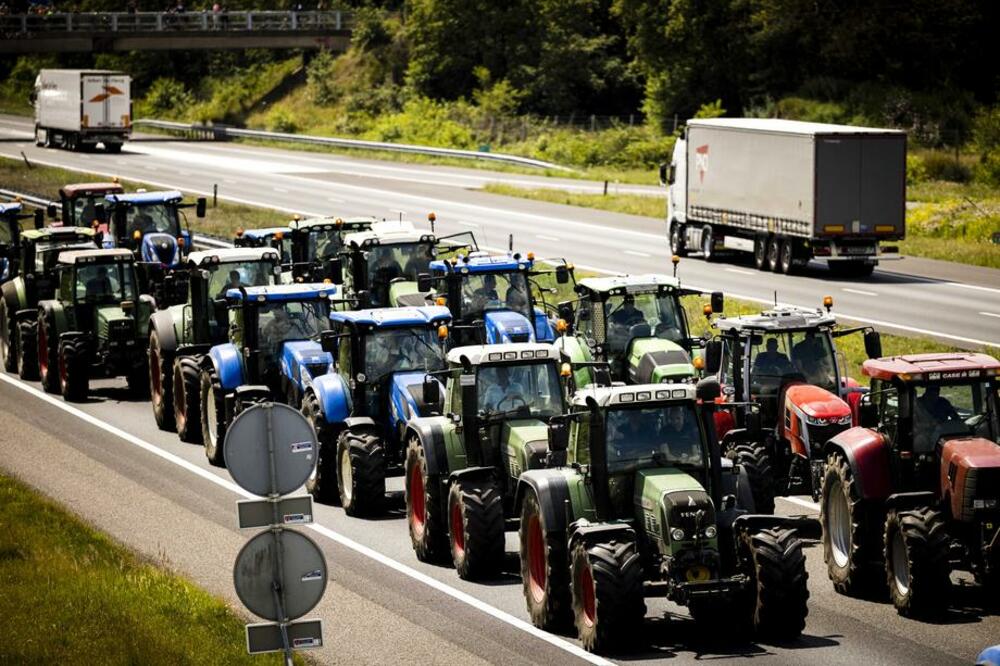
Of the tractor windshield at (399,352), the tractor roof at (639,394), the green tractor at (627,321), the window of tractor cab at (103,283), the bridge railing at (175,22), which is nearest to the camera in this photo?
the tractor roof at (639,394)

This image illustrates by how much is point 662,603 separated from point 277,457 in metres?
5.83

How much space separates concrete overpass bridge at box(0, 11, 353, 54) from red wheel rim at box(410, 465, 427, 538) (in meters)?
82.7

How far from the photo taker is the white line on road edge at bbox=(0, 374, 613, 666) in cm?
1634

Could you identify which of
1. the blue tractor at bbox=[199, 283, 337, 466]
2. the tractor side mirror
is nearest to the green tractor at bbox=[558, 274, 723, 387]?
the blue tractor at bbox=[199, 283, 337, 466]

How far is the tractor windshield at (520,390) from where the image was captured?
63.0ft

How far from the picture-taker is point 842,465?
17844 mm

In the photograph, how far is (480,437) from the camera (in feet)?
62.8

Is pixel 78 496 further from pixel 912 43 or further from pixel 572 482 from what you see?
pixel 912 43

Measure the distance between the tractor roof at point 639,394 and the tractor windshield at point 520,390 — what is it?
9.77 ft

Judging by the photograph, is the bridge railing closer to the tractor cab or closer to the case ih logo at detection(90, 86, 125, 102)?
the case ih logo at detection(90, 86, 125, 102)

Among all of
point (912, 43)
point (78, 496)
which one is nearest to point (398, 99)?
point (912, 43)

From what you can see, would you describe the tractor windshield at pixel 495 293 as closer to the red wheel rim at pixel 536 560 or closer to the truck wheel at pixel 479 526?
the truck wheel at pixel 479 526

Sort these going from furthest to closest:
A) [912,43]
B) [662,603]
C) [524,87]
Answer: [524,87] < [912,43] < [662,603]

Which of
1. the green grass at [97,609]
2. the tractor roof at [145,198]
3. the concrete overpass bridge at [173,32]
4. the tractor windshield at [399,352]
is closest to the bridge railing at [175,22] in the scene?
the concrete overpass bridge at [173,32]
